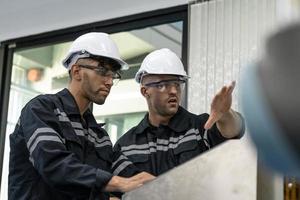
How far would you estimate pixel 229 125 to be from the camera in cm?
187

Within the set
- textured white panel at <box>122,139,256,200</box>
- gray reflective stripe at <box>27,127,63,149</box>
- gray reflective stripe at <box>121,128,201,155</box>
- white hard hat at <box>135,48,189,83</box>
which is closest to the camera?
textured white panel at <box>122,139,256,200</box>

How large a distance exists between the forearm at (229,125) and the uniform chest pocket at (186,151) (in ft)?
0.42

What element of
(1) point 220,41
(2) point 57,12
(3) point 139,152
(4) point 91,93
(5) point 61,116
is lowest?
(3) point 139,152

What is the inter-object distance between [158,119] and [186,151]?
290mm

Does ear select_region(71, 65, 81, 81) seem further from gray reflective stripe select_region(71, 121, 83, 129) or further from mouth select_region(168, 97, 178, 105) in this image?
mouth select_region(168, 97, 178, 105)

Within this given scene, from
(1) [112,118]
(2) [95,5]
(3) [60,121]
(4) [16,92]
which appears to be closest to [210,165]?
(3) [60,121]

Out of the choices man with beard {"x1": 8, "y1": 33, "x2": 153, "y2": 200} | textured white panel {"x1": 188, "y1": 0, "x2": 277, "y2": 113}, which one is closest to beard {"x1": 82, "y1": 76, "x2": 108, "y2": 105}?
man with beard {"x1": 8, "y1": 33, "x2": 153, "y2": 200}

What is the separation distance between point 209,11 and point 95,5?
0.91m

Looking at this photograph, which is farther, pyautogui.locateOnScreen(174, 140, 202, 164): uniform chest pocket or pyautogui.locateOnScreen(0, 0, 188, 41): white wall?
pyautogui.locateOnScreen(0, 0, 188, 41): white wall

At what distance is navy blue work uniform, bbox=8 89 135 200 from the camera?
1.53 m

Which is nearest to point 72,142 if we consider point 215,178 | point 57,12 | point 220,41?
point 215,178

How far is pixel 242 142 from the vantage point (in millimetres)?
911

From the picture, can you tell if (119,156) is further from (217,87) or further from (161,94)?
(217,87)

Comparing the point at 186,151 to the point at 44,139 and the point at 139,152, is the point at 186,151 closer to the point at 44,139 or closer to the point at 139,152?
the point at 139,152
